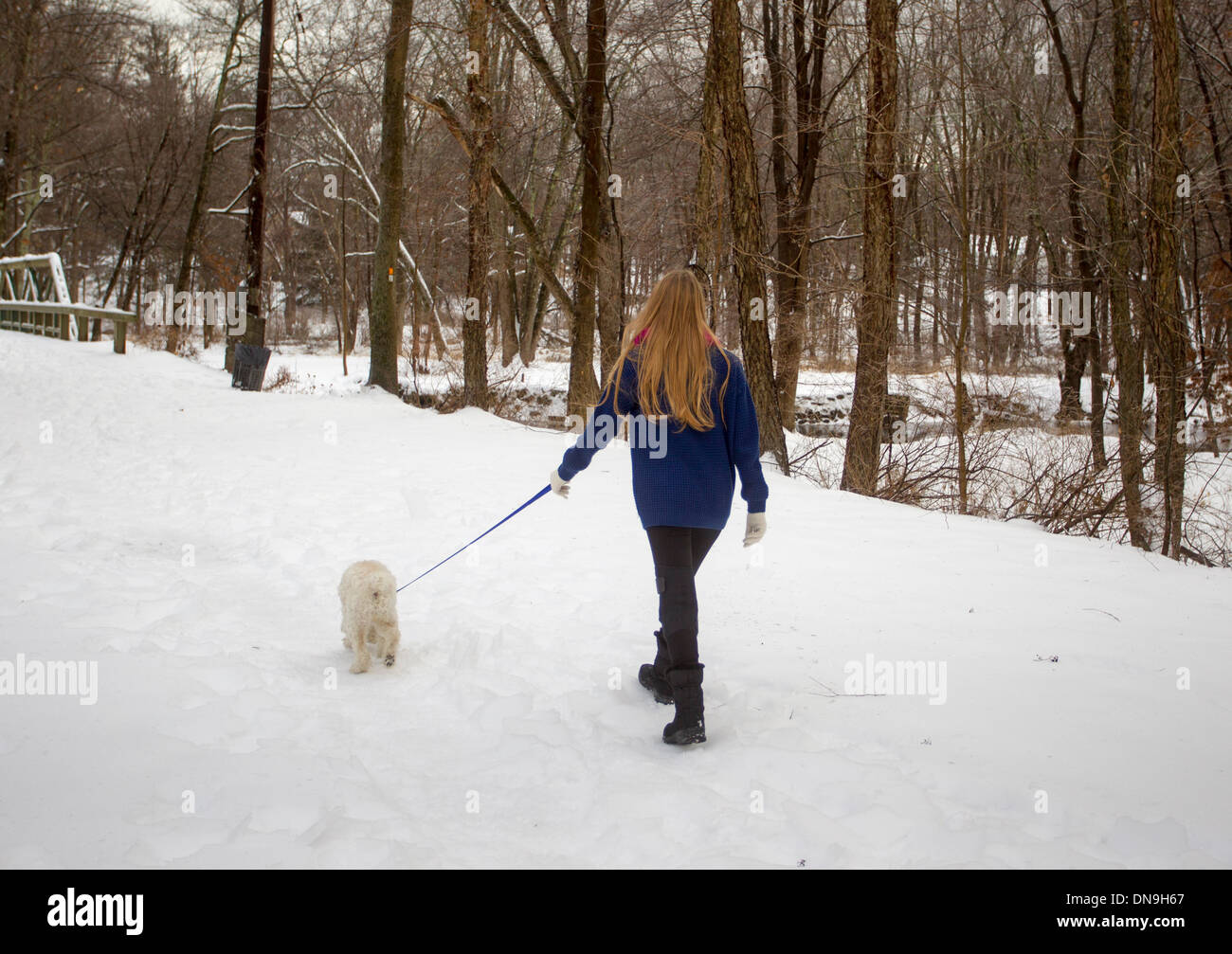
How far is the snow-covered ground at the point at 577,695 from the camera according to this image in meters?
2.90

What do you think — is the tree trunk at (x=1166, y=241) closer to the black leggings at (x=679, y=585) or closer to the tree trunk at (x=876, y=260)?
the tree trunk at (x=876, y=260)

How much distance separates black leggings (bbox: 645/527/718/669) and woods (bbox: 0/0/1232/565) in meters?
6.53

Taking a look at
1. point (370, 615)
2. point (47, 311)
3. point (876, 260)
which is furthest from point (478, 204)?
point (47, 311)

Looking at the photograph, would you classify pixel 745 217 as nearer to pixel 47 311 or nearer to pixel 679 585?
pixel 679 585

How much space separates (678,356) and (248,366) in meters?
13.3

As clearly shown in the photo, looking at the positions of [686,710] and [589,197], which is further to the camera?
[589,197]

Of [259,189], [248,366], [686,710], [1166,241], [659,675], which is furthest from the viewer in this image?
[259,189]

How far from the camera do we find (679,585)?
12.3 ft

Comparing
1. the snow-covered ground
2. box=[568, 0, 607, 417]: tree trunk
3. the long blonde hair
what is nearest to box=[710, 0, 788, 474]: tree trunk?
the snow-covered ground
